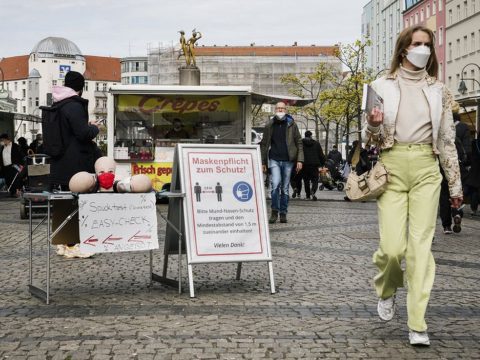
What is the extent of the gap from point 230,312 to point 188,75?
700 inches

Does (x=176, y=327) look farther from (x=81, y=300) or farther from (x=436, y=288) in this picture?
(x=436, y=288)

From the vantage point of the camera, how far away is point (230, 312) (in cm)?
684

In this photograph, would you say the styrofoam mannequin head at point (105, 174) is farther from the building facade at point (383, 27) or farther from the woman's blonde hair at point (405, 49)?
the building facade at point (383, 27)

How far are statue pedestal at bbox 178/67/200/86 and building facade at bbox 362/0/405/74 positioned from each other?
79101 millimetres

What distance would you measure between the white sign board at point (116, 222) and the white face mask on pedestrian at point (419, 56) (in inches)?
95.6

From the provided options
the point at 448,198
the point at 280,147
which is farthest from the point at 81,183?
the point at 280,147

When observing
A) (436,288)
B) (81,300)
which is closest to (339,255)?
(436,288)

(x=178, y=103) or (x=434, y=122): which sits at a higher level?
(x=178, y=103)

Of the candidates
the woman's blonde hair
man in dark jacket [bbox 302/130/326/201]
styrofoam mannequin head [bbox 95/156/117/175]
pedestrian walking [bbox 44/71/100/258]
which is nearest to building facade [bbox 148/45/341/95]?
man in dark jacket [bbox 302/130/326/201]

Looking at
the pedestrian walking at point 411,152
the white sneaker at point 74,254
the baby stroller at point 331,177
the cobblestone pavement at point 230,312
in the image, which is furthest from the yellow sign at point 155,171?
the pedestrian walking at point 411,152

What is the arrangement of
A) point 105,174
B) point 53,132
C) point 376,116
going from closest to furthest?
point 376,116 → point 105,174 → point 53,132

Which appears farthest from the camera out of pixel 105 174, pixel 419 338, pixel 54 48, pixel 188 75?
pixel 54 48

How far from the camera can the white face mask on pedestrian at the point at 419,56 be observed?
19.6 feet

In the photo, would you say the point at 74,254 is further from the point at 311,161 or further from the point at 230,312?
the point at 311,161
